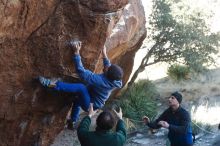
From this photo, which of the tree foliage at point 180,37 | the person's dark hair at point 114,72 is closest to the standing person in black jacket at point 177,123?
the person's dark hair at point 114,72

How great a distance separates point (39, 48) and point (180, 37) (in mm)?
9755

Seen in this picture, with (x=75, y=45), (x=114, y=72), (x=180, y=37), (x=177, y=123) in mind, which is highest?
(x=75, y=45)

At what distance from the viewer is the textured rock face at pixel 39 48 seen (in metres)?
7.70

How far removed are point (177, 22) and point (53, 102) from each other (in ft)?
29.4

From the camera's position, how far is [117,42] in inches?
444

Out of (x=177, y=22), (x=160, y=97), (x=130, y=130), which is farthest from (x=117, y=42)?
(x=160, y=97)

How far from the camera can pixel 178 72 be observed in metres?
18.6

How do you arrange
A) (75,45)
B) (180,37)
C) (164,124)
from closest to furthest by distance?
(164,124), (75,45), (180,37)

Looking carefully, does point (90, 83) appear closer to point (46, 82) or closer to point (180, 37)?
point (46, 82)

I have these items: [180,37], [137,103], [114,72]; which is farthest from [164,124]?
[180,37]

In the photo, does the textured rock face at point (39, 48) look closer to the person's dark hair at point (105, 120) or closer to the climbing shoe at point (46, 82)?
the climbing shoe at point (46, 82)

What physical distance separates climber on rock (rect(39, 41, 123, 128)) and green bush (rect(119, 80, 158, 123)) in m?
7.21

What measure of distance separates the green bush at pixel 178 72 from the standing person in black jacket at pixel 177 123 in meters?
10.3

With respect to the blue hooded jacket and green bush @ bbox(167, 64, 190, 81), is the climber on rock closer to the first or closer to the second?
the blue hooded jacket
